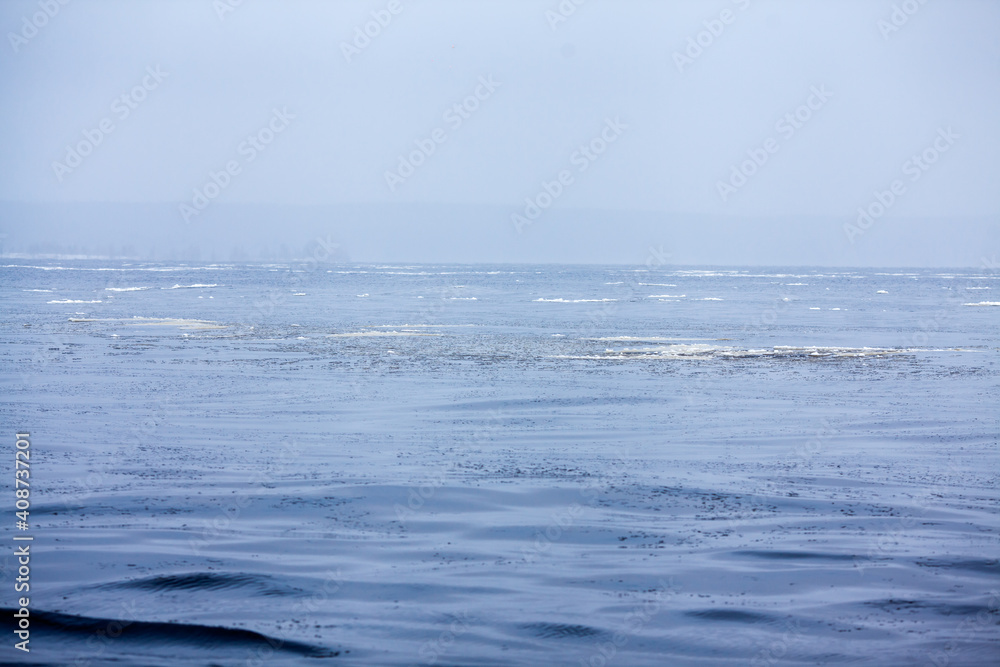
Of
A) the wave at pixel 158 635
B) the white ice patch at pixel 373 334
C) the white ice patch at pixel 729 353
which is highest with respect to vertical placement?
the white ice patch at pixel 373 334

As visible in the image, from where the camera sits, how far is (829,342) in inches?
1469

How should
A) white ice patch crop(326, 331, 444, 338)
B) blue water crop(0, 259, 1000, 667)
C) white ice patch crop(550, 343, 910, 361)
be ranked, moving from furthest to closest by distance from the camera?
white ice patch crop(326, 331, 444, 338) < white ice patch crop(550, 343, 910, 361) < blue water crop(0, 259, 1000, 667)

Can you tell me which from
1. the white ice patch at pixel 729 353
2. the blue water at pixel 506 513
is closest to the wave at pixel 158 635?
the blue water at pixel 506 513

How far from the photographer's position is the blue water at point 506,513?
27.1 feet

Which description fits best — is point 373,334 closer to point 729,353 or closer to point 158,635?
point 729,353

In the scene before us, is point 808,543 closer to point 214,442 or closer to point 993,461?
point 993,461

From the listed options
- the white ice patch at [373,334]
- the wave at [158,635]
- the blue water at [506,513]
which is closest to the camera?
the wave at [158,635]

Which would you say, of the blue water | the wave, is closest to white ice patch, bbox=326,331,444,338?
the blue water

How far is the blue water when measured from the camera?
827 cm

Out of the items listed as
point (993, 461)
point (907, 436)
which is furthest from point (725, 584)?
point (907, 436)

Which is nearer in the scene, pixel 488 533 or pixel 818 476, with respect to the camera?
pixel 488 533

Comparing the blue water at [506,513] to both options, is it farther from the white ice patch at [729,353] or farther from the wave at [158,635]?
the white ice patch at [729,353]

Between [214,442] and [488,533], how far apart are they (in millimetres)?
6849

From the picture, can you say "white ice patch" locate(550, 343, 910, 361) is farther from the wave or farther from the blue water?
the wave
